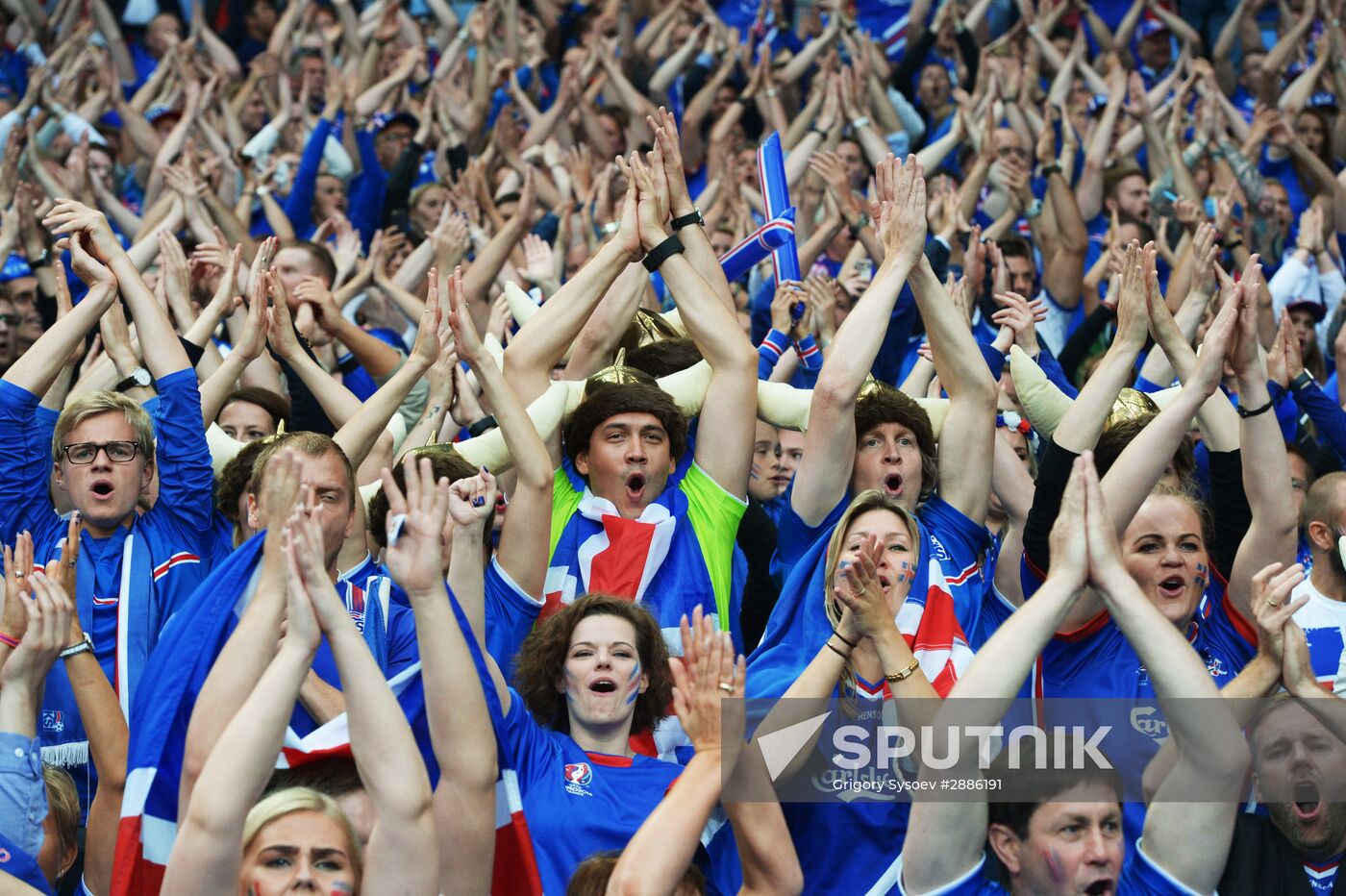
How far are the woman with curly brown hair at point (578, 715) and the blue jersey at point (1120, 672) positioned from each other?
3.20 ft

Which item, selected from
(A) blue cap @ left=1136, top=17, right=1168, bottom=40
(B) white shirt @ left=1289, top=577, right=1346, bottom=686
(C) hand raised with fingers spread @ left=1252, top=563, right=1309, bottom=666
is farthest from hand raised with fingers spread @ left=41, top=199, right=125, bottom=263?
(A) blue cap @ left=1136, top=17, right=1168, bottom=40

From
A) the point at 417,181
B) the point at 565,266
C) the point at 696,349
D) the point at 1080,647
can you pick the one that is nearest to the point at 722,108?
the point at 417,181

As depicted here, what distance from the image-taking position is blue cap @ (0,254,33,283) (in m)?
7.88

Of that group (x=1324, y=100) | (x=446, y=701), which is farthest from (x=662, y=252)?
(x=1324, y=100)

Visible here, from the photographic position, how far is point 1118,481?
3900 mm

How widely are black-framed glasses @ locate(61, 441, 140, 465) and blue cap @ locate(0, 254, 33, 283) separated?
380 centimetres

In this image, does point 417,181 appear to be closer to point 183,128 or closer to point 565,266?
point 183,128

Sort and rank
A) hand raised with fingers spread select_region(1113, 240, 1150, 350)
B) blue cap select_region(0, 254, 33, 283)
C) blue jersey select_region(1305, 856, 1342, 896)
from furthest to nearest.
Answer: blue cap select_region(0, 254, 33, 283) → hand raised with fingers spread select_region(1113, 240, 1150, 350) → blue jersey select_region(1305, 856, 1342, 896)

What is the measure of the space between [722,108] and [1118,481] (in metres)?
7.37

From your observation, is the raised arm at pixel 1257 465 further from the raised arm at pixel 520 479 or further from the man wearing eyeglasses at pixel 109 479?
the man wearing eyeglasses at pixel 109 479

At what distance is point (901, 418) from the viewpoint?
15.2ft

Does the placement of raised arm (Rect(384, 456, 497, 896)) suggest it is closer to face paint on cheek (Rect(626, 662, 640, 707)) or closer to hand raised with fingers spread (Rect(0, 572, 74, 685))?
face paint on cheek (Rect(626, 662, 640, 707))

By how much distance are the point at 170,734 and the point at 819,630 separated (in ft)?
5.06

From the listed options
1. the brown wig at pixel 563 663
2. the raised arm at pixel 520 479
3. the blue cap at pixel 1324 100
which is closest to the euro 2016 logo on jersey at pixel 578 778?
the brown wig at pixel 563 663
